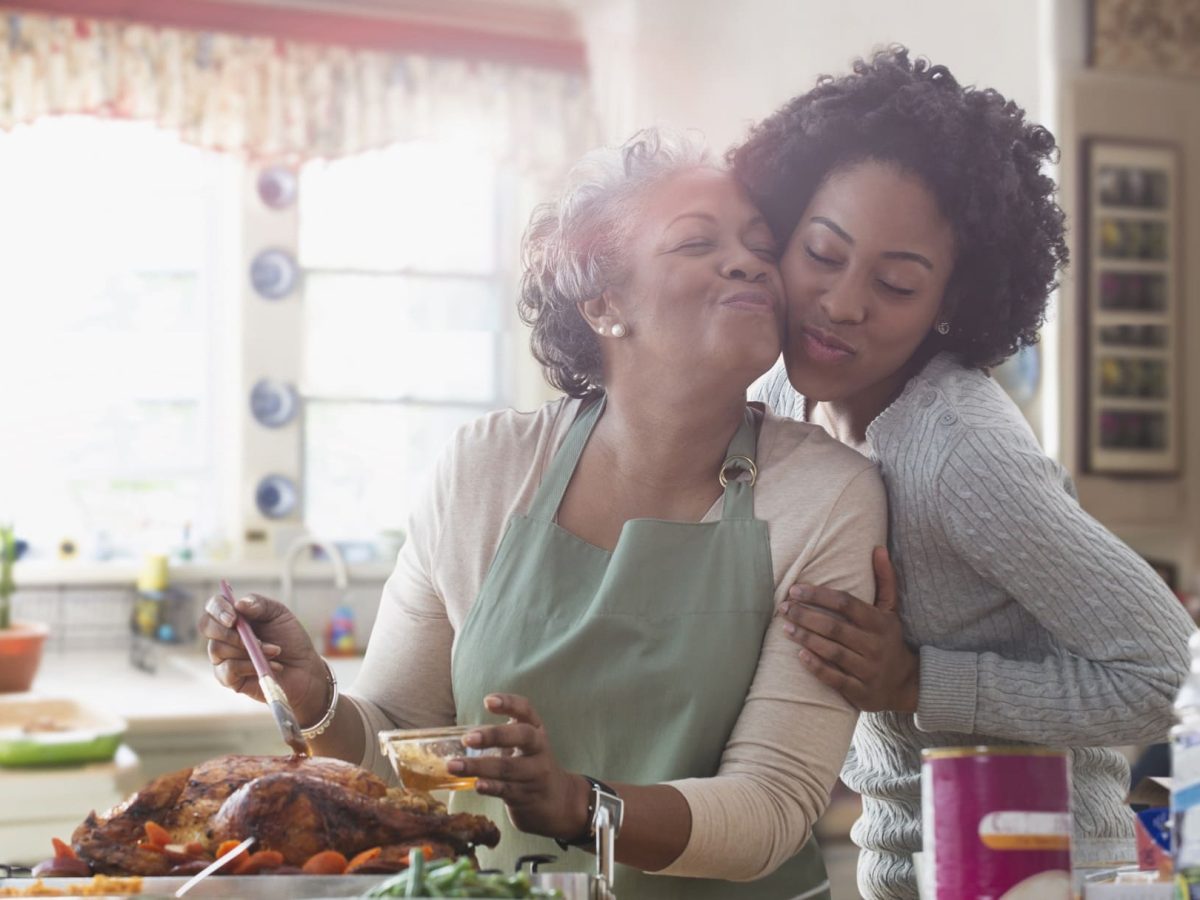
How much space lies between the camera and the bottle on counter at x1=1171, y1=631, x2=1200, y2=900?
35.8 inches

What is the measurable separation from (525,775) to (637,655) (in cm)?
35

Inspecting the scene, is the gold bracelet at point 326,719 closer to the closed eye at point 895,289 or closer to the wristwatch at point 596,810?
the wristwatch at point 596,810

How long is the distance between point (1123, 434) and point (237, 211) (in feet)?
9.04

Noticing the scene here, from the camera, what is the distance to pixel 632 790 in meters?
1.28

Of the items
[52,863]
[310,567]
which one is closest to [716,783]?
[52,863]

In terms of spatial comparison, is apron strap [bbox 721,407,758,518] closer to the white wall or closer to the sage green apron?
the sage green apron

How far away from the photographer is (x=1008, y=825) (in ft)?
2.87

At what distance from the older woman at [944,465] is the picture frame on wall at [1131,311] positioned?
231 centimetres

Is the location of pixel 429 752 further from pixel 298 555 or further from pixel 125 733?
pixel 298 555

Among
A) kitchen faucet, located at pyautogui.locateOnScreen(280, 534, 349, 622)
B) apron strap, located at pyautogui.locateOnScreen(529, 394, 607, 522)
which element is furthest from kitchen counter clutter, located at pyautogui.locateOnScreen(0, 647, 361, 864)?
apron strap, located at pyautogui.locateOnScreen(529, 394, 607, 522)

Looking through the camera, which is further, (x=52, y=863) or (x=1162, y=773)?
(x=1162, y=773)

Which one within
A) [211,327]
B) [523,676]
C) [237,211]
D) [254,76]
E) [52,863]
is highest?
[254,76]

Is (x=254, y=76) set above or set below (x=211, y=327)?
above

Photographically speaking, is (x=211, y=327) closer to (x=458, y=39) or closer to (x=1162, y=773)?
(x=458, y=39)
